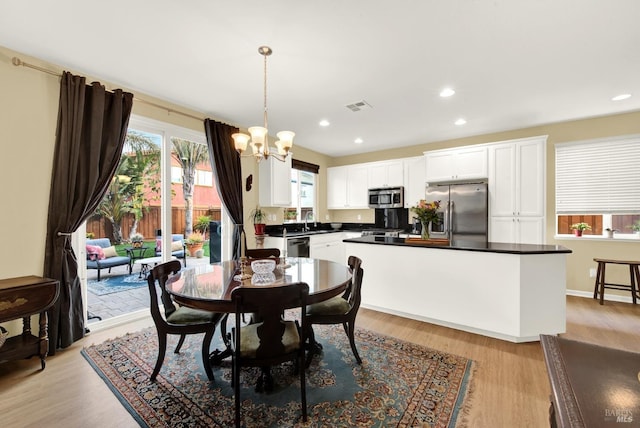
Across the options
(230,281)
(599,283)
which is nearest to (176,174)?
(230,281)

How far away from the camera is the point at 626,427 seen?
0.61 meters

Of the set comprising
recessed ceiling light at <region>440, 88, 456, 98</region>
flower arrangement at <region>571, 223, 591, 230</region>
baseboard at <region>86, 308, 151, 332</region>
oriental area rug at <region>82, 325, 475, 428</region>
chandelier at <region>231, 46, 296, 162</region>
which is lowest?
oriental area rug at <region>82, 325, 475, 428</region>

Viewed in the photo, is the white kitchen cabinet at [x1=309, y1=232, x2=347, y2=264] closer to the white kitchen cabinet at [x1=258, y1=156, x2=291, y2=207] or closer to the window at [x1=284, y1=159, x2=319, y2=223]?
the window at [x1=284, y1=159, x2=319, y2=223]

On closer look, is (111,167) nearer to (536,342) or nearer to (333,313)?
(333,313)

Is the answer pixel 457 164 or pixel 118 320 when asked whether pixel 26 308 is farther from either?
pixel 457 164

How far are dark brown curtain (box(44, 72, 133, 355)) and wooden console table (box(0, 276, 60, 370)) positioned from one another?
18 centimetres

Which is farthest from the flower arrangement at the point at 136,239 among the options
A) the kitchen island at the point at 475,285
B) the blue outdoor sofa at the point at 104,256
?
the kitchen island at the point at 475,285

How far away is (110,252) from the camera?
4.11m

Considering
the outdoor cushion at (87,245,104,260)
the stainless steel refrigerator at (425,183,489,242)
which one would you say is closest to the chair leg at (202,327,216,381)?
the outdoor cushion at (87,245,104,260)

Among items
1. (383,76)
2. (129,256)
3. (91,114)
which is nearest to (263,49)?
(383,76)

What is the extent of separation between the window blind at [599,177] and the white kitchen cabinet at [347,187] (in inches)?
130

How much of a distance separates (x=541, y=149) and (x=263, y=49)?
14.1 ft

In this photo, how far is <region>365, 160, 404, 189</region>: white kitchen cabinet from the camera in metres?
5.80

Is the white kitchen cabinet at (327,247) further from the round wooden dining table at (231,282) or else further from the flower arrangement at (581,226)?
the flower arrangement at (581,226)
